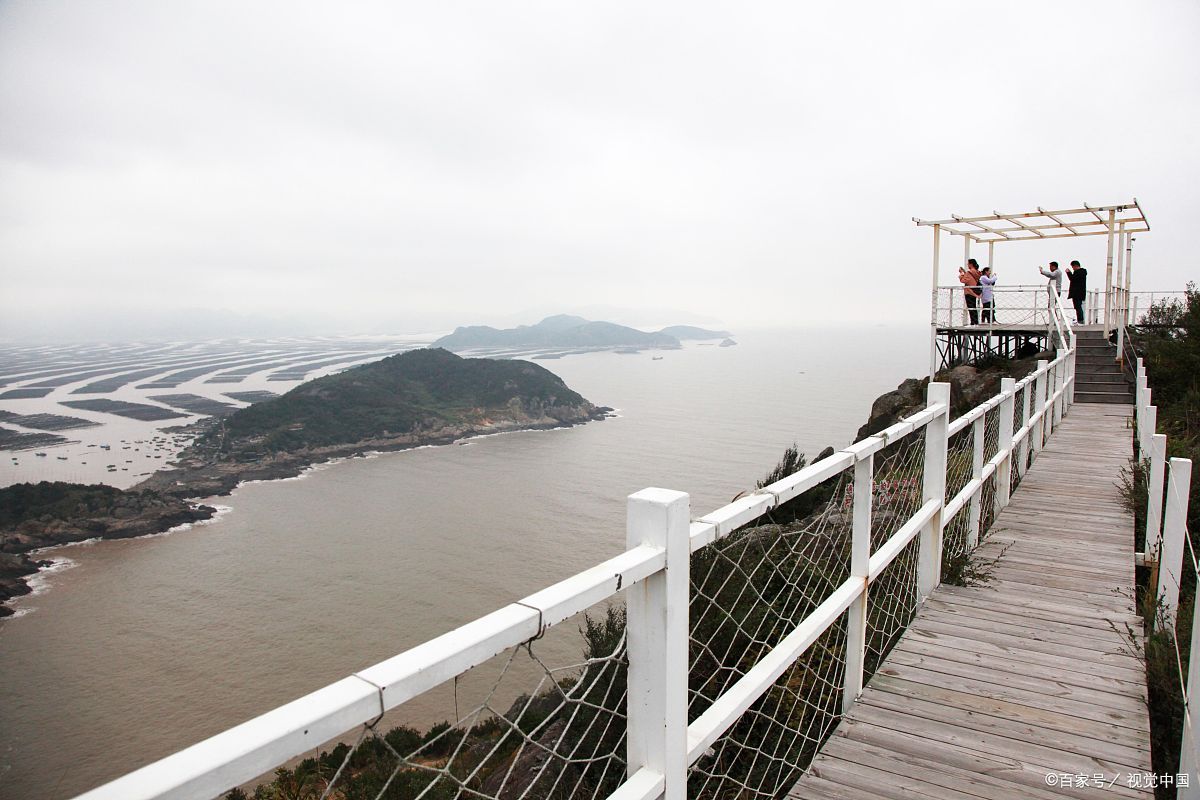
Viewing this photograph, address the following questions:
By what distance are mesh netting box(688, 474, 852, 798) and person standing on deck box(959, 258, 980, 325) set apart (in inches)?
478

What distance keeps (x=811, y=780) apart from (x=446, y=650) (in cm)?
203

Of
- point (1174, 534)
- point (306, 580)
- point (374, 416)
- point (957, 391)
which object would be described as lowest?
point (306, 580)

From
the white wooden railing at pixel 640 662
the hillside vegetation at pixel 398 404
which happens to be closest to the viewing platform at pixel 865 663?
the white wooden railing at pixel 640 662

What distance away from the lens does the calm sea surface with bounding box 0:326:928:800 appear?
3425 centimetres

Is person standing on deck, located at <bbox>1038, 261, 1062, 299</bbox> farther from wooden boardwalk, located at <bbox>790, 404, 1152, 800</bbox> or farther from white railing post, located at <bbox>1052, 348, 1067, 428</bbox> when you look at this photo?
wooden boardwalk, located at <bbox>790, 404, 1152, 800</bbox>

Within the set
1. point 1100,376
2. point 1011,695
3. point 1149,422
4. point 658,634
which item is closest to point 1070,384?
point 1100,376

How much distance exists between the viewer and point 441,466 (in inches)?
3130

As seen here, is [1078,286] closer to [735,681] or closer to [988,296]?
[988,296]

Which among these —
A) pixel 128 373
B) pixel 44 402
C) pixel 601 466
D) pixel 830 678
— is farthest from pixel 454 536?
pixel 128 373

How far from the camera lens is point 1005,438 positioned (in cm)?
598

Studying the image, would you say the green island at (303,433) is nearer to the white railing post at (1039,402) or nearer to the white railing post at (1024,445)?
the white railing post at (1039,402)

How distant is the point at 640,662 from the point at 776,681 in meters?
2.84

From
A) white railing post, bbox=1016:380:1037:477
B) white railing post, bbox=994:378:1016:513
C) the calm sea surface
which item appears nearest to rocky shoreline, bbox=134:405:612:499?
the calm sea surface

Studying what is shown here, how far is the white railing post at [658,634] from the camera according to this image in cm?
159
